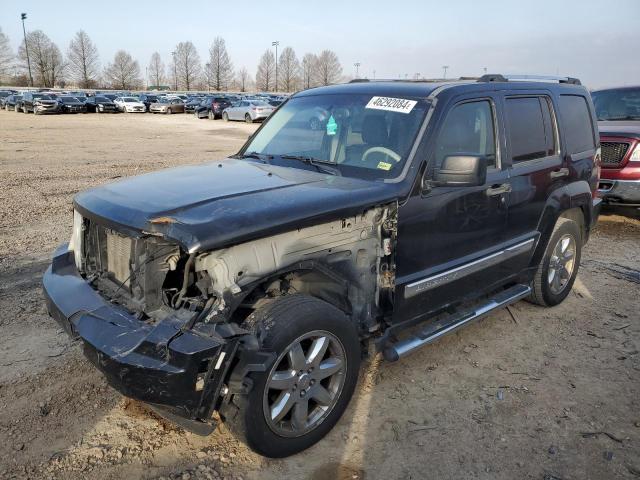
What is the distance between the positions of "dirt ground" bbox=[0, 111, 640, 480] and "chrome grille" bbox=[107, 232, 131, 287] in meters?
0.88

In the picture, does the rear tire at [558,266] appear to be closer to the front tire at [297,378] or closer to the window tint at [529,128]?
the window tint at [529,128]

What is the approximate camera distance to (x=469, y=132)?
3.81 m

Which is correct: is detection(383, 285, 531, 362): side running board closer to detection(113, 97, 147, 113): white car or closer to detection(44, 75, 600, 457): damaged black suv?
detection(44, 75, 600, 457): damaged black suv

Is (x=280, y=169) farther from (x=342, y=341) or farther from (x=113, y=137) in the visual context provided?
(x=113, y=137)

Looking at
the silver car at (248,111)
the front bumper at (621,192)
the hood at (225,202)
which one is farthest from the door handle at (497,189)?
the silver car at (248,111)

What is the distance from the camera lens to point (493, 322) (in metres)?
4.79

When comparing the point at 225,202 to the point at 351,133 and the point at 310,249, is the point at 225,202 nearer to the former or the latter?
the point at 310,249

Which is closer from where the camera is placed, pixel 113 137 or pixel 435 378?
pixel 435 378

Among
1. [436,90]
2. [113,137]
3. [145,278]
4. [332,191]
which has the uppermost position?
[436,90]

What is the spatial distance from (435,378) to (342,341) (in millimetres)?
1143

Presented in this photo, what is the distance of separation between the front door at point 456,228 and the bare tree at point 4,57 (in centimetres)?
10309

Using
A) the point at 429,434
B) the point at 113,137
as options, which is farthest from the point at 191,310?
the point at 113,137

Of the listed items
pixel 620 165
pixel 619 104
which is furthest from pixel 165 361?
pixel 619 104

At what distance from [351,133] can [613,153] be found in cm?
613
